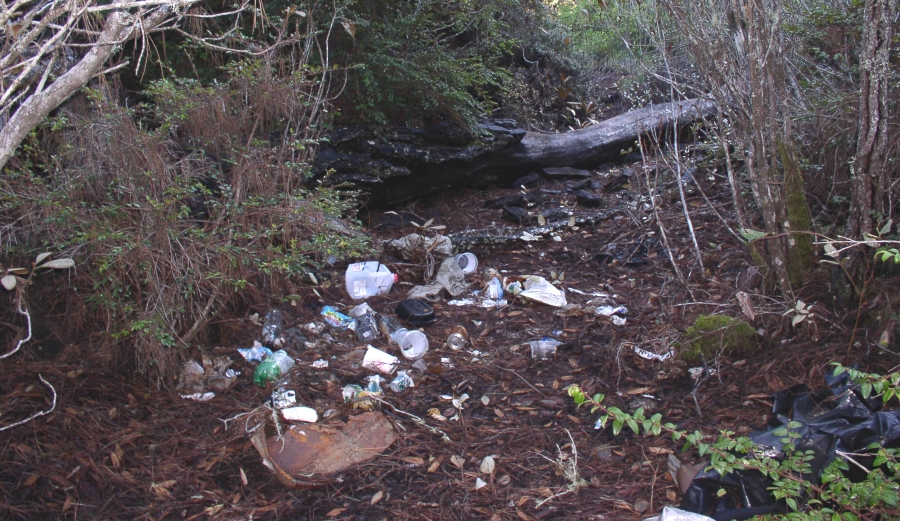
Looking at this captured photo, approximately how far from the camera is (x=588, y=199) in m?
6.74

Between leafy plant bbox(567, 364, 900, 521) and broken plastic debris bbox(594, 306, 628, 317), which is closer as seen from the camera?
leafy plant bbox(567, 364, 900, 521)

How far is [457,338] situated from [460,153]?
3020 mm

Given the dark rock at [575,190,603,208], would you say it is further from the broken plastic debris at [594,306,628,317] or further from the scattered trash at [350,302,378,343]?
the scattered trash at [350,302,378,343]

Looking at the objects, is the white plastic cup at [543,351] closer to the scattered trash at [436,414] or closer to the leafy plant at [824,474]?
the scattered trash at [436,414]

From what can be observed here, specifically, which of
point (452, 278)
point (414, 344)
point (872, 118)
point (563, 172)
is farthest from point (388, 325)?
point (563, 172)

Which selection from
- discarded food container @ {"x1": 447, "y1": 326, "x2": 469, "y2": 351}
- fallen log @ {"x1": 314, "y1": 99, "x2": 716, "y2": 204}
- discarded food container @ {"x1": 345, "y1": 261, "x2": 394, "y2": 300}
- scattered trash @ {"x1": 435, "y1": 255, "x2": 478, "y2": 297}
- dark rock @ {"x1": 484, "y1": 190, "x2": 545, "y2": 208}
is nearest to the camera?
discarded food container @ {"x1": 447, "y1": 326, "x2": 469, "y2": 351}

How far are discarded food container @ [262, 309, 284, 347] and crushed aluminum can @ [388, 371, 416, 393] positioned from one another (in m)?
0.80

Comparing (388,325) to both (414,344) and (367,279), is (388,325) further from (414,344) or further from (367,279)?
(367,279)

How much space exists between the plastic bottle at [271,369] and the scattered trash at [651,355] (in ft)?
6.48

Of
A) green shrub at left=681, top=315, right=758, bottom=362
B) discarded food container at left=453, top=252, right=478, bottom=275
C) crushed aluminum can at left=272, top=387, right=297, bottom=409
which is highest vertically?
green shrub at left=681, top=315, right=758, bottom=362

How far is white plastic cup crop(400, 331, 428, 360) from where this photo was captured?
3.96 m

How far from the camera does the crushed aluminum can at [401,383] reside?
3.56 m

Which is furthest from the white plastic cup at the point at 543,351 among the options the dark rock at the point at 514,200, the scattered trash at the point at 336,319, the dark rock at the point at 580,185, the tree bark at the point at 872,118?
the dark rock at the point at 580,185

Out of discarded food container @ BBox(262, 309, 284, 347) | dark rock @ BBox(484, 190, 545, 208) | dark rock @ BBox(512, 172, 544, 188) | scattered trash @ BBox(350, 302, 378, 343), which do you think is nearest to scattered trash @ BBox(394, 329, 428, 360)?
scattered trash @ BBox(350, 302, 378, 343)
